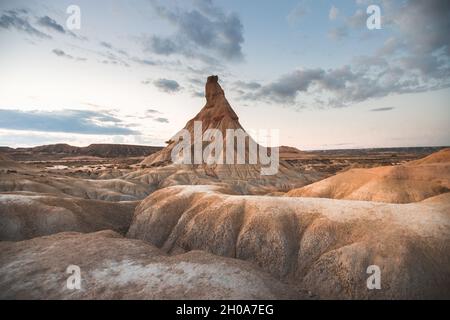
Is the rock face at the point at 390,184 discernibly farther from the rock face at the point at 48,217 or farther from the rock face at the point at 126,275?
the rock face at the point at 48,217

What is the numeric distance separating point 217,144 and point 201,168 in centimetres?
1176

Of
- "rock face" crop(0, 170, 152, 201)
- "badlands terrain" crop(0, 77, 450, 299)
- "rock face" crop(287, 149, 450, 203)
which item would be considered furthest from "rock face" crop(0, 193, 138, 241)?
"rock face" crop(287, 149, 450, 203)

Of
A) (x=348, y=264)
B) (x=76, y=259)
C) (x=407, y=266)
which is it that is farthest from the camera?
(x=76, y=259)

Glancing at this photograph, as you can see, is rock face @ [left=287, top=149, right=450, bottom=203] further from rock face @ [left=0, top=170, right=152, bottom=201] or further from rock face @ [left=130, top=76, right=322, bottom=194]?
rock face @ [left=0, top=170, right=152, bottom=201]

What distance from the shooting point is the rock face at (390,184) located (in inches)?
1131

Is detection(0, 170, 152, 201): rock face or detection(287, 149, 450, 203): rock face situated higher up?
detection(287, 149, 450, 203): rock face

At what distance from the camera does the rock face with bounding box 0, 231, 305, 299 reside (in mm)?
13383

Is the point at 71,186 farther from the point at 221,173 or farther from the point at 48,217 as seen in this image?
the point at 221,173

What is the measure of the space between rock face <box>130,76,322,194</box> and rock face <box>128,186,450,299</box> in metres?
35.3

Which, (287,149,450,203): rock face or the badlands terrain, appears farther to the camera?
→ (287,149,450,203): rock face

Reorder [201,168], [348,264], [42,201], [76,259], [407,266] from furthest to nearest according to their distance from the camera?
[201,168] < [42,201] < [76,259] < [348,264] < [407,266]

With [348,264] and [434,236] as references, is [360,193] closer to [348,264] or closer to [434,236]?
[434,236]

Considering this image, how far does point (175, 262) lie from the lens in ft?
→ 55.3
